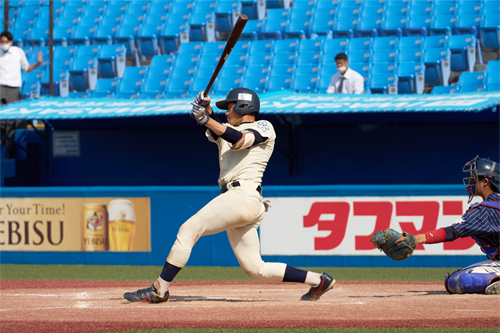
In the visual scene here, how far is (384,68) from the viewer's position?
13289mm

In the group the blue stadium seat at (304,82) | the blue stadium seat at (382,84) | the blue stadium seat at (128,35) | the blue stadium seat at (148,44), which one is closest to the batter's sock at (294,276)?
the blue stadium seat at (382,84)

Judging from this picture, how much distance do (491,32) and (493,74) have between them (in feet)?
6.29

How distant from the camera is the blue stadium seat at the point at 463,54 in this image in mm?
13336

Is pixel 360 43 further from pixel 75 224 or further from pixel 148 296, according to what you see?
pixel 148 296

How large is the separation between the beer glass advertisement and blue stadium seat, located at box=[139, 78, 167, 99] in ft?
16.9

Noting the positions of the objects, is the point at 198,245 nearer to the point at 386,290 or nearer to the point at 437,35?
the point at 386,290

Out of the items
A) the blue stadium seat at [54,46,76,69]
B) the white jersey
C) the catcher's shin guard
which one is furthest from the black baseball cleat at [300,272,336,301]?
the blue stadium seat at [54,46,76,69]

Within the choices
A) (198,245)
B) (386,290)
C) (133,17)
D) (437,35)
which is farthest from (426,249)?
(133,17)

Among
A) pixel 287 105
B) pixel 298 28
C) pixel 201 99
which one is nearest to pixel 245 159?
pixel 201 99

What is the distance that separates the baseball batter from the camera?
5.12 m

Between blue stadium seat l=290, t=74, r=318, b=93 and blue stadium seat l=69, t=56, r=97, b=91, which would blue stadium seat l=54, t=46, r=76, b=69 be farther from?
blue stadium seat l=290, t=74, r=318, b=93

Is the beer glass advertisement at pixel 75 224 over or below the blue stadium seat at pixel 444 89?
below

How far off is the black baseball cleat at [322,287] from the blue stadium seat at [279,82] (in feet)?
27.8

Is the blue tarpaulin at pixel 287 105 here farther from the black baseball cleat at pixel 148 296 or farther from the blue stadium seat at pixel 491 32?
the black baseball cleat at pixel 148 296
